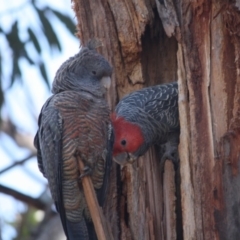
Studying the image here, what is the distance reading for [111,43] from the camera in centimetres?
487

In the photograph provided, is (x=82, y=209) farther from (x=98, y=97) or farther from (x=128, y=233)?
(x=98, y=97)

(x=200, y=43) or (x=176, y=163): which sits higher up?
(x=200, y=43)

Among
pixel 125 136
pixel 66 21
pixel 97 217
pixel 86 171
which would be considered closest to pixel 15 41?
pixel 66 21

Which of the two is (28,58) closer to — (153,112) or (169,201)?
(153,112)

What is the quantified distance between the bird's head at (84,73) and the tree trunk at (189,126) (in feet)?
1.44

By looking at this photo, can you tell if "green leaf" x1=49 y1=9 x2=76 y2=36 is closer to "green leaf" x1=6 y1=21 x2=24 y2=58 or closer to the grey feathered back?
"green leaf" x1=6 y1=21 x2=24 y2=58

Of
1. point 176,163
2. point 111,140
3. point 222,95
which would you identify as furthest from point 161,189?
point 222,95

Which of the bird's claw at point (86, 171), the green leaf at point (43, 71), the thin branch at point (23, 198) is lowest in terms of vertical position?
the thin branch at point (23, 198)

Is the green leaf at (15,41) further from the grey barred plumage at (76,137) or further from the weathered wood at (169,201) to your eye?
the weathered wood at (169,201)

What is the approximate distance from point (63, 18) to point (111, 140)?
111 inches

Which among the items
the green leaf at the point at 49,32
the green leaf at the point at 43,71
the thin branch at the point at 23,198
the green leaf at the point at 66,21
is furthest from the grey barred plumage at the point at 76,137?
the green leaf at the point at 66,21

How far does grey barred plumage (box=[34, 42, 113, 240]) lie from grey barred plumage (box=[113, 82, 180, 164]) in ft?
0.93

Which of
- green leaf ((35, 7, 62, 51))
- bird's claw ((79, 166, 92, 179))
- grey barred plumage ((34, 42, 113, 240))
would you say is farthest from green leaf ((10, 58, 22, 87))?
bird's claw ((79, 166, 92, 179))

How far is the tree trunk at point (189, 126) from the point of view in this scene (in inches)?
154
